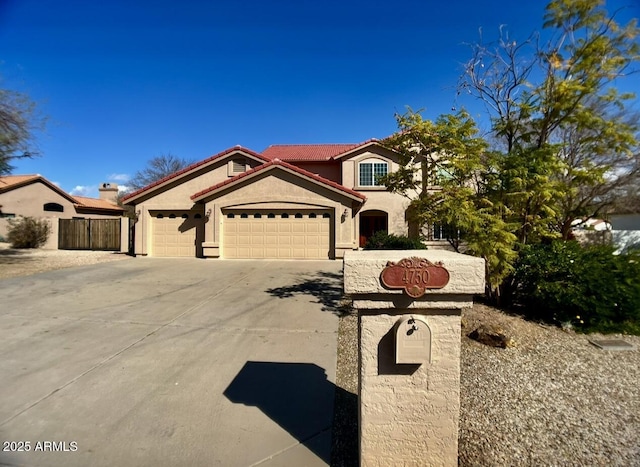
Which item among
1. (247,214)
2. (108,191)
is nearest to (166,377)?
(247,214)

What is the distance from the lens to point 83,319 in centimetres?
600

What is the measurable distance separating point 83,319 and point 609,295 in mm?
9779

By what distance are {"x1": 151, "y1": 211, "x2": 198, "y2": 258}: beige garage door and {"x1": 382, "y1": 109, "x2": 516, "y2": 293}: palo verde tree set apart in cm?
1183

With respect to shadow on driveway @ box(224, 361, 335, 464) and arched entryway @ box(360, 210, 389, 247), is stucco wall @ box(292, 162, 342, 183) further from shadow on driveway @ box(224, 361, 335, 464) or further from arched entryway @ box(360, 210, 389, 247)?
shadow on driveway @ box(224, 361, 335, 464)

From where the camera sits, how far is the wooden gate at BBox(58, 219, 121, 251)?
790 inches

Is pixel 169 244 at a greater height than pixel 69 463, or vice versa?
pixel 169 244

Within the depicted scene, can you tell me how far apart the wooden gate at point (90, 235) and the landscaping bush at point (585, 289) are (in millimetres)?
21975

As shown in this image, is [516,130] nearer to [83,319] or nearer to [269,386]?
Answer: [269,386]

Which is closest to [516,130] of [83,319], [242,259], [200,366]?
[200,366]

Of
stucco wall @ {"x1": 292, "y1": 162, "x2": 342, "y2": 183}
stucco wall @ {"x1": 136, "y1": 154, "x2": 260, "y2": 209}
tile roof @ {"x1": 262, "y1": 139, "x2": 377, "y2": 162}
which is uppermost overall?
tile roof @ {"x1": 262, "y1": 139, "x2": 377, "y2": 162}

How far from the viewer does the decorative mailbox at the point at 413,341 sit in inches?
90.4

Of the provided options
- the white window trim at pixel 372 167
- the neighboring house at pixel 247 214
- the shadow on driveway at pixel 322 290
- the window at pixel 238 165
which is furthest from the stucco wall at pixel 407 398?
the white window trim at pixel 372 167

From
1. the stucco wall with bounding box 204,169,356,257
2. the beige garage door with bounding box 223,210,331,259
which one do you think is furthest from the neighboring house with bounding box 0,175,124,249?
the beige garage door with bounding box 223,210,331,259

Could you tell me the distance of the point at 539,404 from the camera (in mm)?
3412
